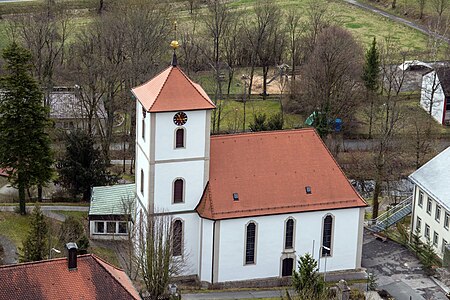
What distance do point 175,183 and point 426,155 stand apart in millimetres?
33130

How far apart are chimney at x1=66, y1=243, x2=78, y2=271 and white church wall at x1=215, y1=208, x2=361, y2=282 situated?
1598 cm

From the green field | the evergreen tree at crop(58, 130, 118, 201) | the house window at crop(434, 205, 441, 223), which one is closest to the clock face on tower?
the evergreen tree at crop(58, 130, 118, 201)

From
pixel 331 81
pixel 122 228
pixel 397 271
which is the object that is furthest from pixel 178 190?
pixel 331 81

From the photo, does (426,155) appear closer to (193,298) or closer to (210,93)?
(210,93)

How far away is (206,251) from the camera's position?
5744 centimetres

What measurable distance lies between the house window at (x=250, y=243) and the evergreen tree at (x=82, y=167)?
1625 cm

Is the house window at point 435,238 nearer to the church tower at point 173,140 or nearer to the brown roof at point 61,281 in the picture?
the church tower at point 173,140

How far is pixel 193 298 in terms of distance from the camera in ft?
184

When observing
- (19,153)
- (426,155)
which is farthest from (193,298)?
(426,155)

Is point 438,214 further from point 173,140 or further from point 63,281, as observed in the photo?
point 63,281

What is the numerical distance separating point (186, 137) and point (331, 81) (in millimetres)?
33732

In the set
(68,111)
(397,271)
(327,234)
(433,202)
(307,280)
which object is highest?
(68,111)

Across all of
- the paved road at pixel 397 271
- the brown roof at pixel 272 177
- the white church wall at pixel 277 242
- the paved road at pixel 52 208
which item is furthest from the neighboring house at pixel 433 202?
the paved road at pixel 52 208

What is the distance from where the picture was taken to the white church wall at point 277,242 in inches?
2261
